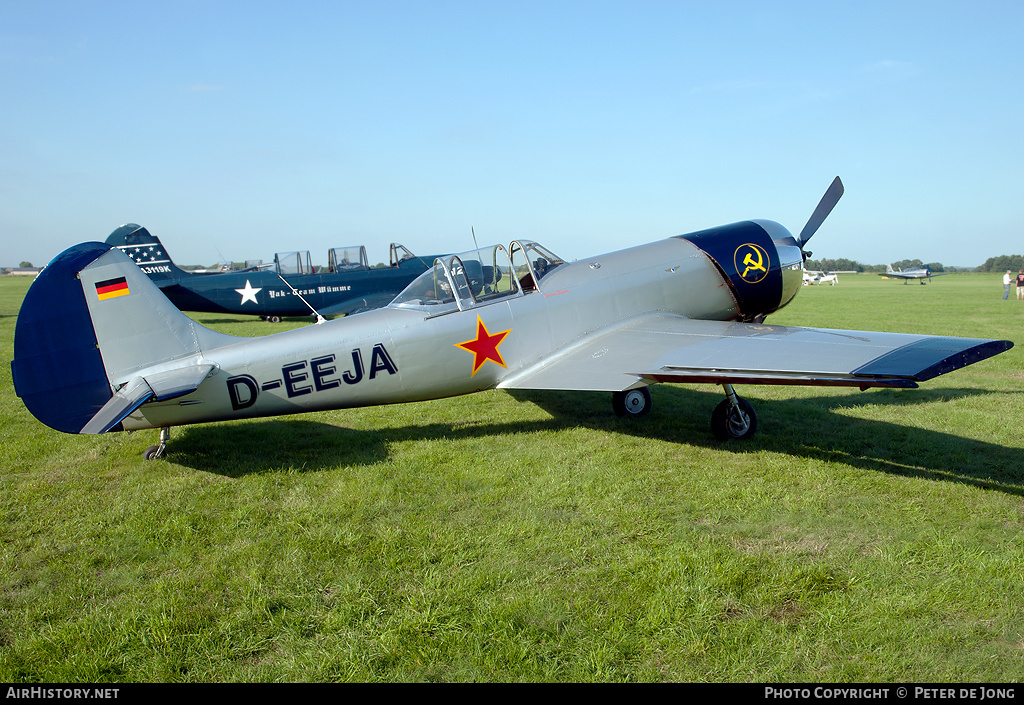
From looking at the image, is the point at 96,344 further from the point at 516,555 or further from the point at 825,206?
the point at 825,206

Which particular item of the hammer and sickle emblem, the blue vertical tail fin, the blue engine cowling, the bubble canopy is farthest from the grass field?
the hammer and sickle emblem

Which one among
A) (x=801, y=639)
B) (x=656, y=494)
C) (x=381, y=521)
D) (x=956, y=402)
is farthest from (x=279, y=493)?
(x=956, y=402)

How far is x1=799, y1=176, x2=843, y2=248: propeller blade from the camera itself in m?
8.66

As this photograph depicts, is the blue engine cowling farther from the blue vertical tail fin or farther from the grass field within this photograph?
the blue vertical tail fin

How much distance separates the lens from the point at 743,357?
5121 mm

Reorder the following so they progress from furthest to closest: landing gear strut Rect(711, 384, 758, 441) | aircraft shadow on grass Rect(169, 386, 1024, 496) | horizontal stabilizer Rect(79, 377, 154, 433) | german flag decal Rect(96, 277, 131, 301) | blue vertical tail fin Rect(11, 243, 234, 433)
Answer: landing gear strut Rect(711, 384, 758, 441), aircraft shadow on grass Rect(169, 386, 1024, 496), german flag decal Rect(96, 277, 131, 301), blue vertical tail fin Rect(11, 243, 234, 433), horizontal stabilizer Rect(79, 377, 154, 433)

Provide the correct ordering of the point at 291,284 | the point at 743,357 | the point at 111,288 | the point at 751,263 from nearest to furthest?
the point at 111,288, the point at 743,357, the point at 751,263, the point at 291,284

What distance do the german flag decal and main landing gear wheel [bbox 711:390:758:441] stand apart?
5.43 metres

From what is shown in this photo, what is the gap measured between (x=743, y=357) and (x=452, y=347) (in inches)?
106

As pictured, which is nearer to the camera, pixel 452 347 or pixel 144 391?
pixel 144 391

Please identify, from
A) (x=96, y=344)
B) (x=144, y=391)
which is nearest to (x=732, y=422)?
(x=144, y=391)

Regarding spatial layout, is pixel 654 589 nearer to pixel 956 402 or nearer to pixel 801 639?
pixel 801 639

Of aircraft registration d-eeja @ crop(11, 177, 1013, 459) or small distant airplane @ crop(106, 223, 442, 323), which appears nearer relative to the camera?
aircraft registration d-eeja @ crop(11, 177, 1013, 459)

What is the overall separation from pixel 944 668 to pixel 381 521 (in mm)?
3056
